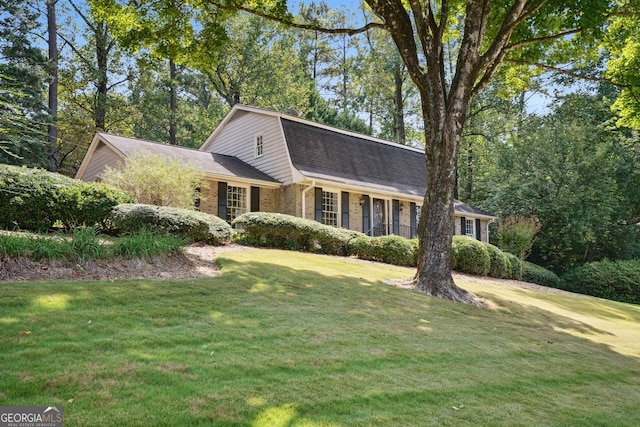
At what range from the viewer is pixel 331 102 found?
37.7 meters

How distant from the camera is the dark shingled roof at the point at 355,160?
1867 centimetres

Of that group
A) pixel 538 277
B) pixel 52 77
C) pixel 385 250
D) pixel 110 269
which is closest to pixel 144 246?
pixel 110 269

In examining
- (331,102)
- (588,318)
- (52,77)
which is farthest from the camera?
(331,102)

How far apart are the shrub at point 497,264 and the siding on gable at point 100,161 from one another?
14029 mm

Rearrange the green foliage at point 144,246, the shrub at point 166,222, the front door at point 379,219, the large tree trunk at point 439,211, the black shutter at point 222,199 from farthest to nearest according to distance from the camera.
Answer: the front door at point 379,219, the black shutter at point 222,199, the shrub at point 166,222, the large tree trunk at point 439,211, the green foliage at point 144,246

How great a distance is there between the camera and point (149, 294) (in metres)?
5.99

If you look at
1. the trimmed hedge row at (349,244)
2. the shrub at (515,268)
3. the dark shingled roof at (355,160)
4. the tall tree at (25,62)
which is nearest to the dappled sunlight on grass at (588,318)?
the trimmed hedge row at (349,244)

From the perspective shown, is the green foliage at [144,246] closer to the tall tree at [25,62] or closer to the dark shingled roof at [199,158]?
the dark shingled roof at [199,158]

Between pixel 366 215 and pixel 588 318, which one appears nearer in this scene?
pixel 588 318

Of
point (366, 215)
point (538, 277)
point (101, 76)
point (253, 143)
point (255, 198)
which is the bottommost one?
point (538, 277)

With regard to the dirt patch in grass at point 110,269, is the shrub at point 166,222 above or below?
above

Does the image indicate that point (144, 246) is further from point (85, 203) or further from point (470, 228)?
point (470, 228)

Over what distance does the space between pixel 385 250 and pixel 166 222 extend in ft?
23.3

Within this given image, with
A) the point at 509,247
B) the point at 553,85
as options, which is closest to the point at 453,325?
the point at 509,247
